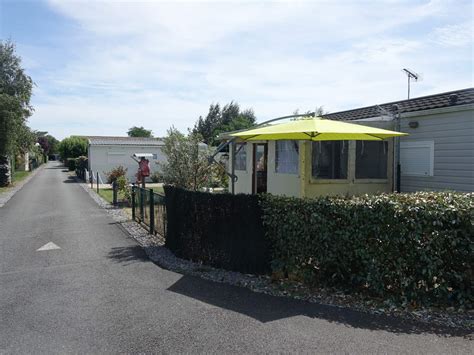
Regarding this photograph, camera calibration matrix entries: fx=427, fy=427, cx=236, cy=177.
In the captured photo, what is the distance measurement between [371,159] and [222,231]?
4627mm

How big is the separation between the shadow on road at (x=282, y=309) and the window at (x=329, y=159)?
4258mm

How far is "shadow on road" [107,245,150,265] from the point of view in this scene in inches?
288

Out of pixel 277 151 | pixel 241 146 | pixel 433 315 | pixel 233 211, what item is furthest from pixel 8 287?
pixel 241 146

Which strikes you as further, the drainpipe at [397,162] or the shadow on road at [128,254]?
the drainpipe at [397,162]

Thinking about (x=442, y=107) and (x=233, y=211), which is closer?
(x=233, y=211)

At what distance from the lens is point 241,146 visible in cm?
1257

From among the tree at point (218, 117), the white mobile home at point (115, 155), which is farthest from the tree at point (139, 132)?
the white mobile home at point (115, 155)

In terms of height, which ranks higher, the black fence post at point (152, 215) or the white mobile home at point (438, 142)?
the white mobile home at point (438, 142)

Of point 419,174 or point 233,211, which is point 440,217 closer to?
point 233,211

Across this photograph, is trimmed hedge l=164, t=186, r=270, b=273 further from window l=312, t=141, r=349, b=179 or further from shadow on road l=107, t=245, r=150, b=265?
window l=312, t=141, r=349, b=179

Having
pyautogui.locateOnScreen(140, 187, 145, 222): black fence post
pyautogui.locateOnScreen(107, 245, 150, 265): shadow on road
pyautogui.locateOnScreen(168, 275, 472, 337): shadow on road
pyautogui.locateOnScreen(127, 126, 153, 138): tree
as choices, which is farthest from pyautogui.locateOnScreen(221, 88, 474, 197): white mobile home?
pyautogui.locateOnScreen(127, 126, 153, 138): tree

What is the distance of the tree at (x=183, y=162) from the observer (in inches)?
428

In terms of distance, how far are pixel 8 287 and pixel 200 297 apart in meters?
2.68

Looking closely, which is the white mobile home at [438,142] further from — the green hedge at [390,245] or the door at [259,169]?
the green hedge at [390,245]
